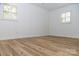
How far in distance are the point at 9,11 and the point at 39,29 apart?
420 millimetres

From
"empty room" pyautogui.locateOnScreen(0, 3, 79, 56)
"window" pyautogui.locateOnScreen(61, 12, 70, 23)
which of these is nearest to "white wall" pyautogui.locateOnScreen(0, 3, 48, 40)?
"empty room" pyautogui.locateOnScreen(0, 3, 79, 56)

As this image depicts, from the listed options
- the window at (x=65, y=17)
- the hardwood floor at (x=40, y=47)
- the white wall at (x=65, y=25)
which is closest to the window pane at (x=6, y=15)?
the hardwood floor at (x=40, y=47)

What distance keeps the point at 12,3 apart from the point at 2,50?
1.85 ft

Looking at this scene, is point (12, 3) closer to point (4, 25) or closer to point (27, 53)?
point (4, 25)

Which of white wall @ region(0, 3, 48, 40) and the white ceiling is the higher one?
the white ceiling

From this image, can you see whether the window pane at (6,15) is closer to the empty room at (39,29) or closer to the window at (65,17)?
the empty room at (39,29)

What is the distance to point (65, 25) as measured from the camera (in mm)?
1427

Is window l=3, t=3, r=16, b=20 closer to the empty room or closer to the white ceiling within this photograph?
the empty room

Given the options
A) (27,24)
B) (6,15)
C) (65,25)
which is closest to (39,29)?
(27,24)

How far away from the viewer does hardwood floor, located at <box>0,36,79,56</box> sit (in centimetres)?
137

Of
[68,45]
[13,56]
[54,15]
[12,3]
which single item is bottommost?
[13,56]

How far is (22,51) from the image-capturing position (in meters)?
1.38

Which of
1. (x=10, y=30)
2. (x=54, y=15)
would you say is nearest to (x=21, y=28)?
(x=10, y=30)

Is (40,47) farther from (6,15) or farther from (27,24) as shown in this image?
(6,15)
